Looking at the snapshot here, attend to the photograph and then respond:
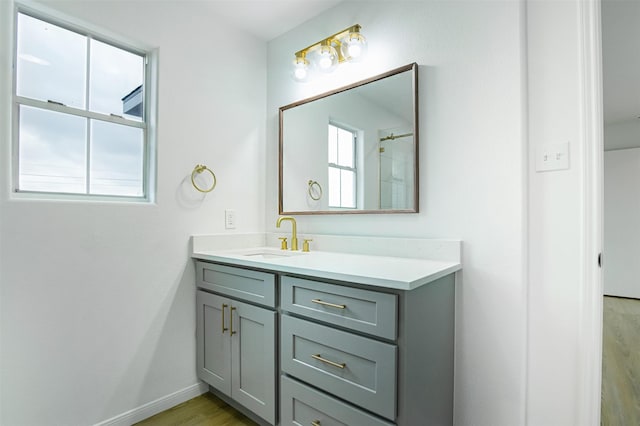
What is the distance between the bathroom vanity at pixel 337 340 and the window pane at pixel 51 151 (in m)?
0.81

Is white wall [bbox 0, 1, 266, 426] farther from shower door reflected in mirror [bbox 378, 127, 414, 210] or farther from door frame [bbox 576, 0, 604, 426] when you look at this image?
door frame [bbox 576, 0, 604, 426]

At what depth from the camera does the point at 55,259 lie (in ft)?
4.86

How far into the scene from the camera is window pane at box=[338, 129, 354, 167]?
6.39 ft

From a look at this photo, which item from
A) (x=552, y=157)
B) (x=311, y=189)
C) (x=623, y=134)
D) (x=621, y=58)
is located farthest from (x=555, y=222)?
(x=623, y=134)

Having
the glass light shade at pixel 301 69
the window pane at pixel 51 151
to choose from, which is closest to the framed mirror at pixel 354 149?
the glass light shade at pixel 301 69

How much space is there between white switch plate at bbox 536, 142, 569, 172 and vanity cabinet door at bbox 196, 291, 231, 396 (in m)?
1.67

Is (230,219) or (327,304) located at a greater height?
(230,219)

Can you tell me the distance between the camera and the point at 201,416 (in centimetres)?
176

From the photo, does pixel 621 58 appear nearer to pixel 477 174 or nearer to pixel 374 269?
pixel 477 174

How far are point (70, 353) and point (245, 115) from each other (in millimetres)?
1721

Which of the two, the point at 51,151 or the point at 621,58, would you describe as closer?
the point at 51,151

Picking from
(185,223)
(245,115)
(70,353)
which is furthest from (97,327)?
(245,115)

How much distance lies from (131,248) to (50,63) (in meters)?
0.99

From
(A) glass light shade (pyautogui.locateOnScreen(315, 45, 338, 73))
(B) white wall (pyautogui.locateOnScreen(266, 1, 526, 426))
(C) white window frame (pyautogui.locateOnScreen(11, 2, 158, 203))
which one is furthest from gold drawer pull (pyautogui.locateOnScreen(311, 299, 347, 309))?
(A) glass light shade (pyautogui.locateOnScreen(315, 45, 338, 73))
